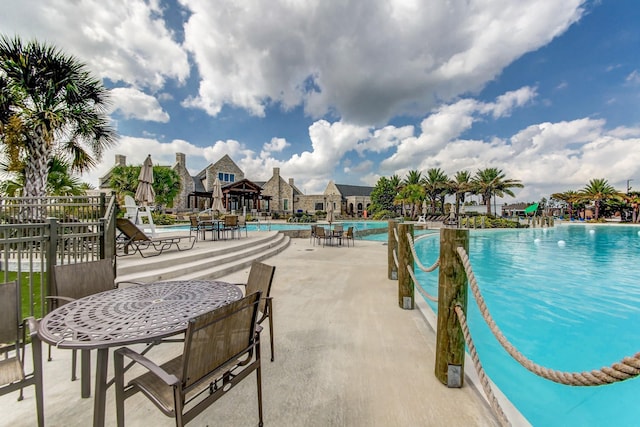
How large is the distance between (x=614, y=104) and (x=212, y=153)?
36666 millimetres

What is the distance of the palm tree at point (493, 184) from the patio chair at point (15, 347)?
125ft

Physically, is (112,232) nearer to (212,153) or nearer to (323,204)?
(212,153)

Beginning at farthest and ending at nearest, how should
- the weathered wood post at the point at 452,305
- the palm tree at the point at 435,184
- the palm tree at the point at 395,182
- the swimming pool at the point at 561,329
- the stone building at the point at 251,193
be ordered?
the palm tree at the point at 395,182
the palm tree at the point at 435,184
the stone building at the point at 251,193
the swimming pool at the point at 561,329
the weathered wood post at the point at 452,305

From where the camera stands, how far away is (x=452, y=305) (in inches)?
80.0

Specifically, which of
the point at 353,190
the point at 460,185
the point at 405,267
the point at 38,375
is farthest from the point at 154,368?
the point at 353,190

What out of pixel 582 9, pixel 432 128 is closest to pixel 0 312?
pixel 582 9

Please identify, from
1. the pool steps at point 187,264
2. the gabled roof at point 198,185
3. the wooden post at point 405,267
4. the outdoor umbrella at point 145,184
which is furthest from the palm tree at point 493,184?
the gabled roof at point 198,185

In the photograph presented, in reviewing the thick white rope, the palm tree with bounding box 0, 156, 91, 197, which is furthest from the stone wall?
the thick white rope

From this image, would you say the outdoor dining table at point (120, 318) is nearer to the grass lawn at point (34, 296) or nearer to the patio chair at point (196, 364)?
the patio chair at point (196, 364)

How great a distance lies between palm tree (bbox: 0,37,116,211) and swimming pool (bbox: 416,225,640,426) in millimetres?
11373

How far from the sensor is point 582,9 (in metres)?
10.9

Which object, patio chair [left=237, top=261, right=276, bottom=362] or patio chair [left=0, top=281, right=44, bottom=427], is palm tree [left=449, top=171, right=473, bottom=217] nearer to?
patio chair [left=237, top=261, right=276, bottom=362]

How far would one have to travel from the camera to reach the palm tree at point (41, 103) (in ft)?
21.5

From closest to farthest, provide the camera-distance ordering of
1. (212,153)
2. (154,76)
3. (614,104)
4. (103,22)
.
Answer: (103,22)
(154,76)
(614,104)
(212,153)
